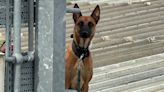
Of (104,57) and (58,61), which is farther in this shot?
(104,57)

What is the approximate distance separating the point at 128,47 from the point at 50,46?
224 inches

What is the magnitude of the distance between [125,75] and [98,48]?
4.86ft

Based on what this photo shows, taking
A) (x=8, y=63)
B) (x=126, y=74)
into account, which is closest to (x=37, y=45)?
(x=8, y=63)

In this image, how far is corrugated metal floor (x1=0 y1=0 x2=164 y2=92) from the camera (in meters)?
6.29

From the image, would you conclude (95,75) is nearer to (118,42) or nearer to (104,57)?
(104,57)

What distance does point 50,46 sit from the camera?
2.54 meters

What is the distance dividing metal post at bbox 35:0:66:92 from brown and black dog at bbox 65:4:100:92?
251 centimetres

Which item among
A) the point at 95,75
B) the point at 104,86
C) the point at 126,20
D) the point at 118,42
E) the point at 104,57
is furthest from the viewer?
the point at 126,20

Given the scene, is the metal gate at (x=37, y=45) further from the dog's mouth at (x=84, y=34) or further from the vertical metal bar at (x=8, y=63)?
the dog's mouth at (x=84, y=34)

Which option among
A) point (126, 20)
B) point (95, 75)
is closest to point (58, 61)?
point (95, 75)

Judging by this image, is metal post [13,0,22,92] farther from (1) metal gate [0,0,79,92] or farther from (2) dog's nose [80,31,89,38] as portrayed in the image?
(2) dog's nose [80,31,89,38]

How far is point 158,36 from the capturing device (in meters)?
8.63

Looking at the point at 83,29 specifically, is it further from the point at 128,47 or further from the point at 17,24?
the point at 128,47

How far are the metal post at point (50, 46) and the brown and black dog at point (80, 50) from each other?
8.23 feet
